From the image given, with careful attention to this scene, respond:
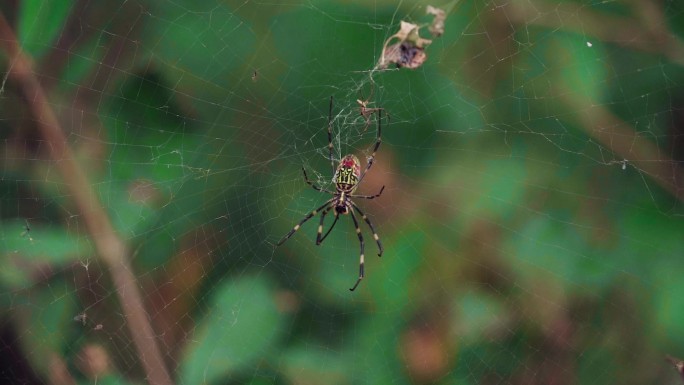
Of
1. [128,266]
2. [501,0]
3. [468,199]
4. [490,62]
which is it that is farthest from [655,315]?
[128,266]

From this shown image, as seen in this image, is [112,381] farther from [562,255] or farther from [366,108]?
[562,255]

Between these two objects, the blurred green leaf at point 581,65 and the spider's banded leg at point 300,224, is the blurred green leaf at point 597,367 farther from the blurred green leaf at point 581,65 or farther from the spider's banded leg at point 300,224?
the spider's banded leg at point 300,224

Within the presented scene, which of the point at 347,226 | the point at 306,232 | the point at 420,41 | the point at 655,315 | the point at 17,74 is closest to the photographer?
the point at 420,41

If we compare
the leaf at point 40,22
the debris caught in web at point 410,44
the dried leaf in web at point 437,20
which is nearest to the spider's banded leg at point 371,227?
the debris caught in web at point 410,44

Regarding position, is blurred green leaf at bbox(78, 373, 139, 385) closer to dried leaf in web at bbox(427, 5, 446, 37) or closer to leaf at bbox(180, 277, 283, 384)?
leaf at bbox(180, 277, 283, 384)

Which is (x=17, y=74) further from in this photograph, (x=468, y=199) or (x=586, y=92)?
(x=586, y=92)

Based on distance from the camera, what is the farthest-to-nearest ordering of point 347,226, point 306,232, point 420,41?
1. point 347,226
2. point 306,232
3. point 420,41
